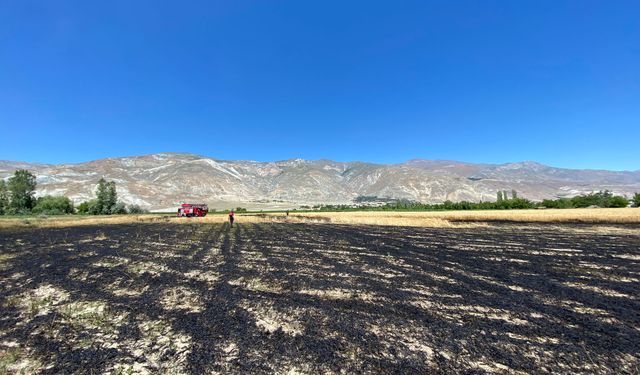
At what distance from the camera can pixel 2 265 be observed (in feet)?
50.9

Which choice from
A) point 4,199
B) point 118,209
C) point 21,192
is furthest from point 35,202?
point 118,209

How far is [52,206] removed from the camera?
85.7 m

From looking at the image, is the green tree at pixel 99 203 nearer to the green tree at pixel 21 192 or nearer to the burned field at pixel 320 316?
the green tree at pixel 21 192

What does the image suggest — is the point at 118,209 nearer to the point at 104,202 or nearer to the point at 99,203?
the point at 104,202

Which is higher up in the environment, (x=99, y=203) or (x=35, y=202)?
(x=35, y=202)

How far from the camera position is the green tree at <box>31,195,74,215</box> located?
8320cm

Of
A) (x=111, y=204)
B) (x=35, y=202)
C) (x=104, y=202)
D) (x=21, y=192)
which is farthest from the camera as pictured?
(x=35, y=202)

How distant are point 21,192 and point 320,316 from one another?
118 metres

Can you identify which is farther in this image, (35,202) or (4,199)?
(35,202)

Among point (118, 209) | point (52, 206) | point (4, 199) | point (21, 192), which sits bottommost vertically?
point (118, 209)

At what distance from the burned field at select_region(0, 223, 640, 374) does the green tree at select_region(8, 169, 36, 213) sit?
3898 inches

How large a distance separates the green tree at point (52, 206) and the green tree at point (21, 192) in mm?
2403

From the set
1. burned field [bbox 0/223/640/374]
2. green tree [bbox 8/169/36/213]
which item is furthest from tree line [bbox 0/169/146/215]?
burned field [bbox 0/223/640/374]

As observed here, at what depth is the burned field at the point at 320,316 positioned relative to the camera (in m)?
5.89
